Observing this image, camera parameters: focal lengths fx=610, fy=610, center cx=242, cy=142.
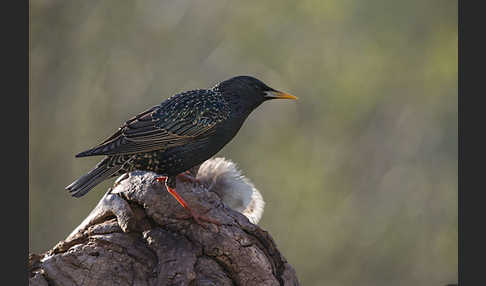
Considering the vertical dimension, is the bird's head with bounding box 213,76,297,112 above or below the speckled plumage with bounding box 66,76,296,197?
above

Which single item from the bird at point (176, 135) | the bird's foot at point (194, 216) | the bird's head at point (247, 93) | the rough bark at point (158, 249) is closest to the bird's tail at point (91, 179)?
the bird at point (176, 135)

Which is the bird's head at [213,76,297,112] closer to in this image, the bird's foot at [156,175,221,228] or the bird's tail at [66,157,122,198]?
the bird's foot at [156,175,221,228]

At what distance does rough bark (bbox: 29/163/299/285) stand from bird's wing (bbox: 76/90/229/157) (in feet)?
1.06

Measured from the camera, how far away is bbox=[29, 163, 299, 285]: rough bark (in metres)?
4.33

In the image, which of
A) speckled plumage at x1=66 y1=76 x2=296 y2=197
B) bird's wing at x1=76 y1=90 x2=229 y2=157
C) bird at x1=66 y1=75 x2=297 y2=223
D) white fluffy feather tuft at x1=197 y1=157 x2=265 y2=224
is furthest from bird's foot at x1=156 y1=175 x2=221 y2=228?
white fluffy feather tuft at x1=197 y1=157 x2=265 y2=224

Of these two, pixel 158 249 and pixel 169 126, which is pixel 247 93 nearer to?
pixel 169 126

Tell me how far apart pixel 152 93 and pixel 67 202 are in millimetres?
2174

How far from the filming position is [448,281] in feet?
31.5

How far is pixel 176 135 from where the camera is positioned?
16.3 feet

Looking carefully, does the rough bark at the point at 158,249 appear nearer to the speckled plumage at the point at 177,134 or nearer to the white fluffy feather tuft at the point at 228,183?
the speckled plumage at the point at 177,134

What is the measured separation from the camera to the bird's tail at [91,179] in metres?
4.72

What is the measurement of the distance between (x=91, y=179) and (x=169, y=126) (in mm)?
750

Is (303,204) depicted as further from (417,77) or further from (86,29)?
(86,29)

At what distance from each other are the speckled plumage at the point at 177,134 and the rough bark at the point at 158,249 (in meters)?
0.18
